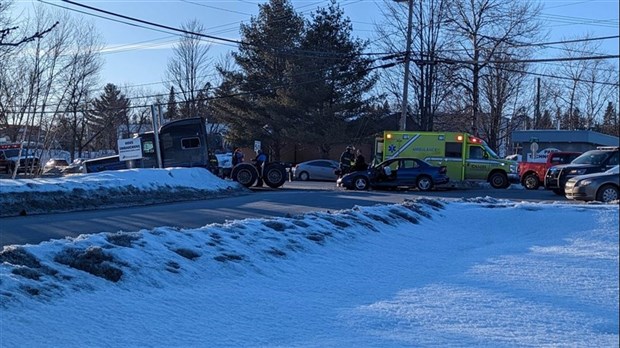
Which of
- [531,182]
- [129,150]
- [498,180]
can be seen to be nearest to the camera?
[129,150]

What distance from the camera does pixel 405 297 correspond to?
8094mm

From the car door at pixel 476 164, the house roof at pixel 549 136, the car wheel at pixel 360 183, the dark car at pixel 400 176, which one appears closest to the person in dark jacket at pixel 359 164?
the dark car at pixel 400 176

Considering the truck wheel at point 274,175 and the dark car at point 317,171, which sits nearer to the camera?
the truck wheel at point 274,175

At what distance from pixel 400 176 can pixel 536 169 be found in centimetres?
669

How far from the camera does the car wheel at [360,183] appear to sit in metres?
27.8

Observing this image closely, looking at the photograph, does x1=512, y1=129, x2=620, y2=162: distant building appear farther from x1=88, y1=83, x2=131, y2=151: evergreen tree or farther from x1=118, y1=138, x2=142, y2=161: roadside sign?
x1=88, y1=83, x2=131, y2=151: evergreen tree

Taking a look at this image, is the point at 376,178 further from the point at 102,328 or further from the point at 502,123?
the point at 502,123

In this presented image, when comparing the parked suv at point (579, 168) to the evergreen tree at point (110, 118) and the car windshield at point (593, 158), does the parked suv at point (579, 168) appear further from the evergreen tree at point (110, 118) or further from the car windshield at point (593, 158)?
the evergreen tree at point (110, 118)

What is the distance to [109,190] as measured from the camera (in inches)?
806

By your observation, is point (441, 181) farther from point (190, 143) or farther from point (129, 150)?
point (129, 150)

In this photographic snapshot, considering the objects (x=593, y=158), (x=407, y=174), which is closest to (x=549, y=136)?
(x=407, y=174)

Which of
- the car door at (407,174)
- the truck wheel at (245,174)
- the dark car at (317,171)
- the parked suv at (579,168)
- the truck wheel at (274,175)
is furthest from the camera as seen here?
the dark car at (317,171)

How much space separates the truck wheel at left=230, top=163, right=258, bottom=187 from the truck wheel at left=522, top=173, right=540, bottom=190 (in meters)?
12.1

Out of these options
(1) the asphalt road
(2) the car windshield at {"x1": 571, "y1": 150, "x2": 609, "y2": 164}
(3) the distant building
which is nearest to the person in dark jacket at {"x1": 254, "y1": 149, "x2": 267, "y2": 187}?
(1) the asphalt road
